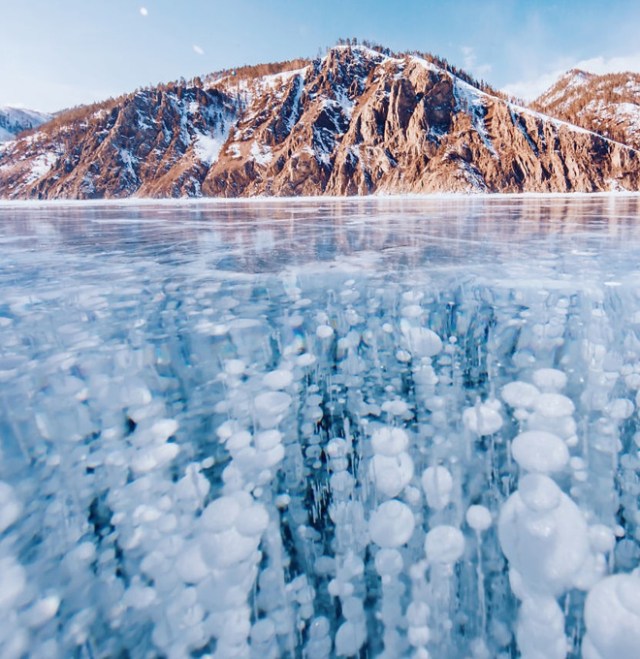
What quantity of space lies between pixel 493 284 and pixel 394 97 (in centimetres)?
6855

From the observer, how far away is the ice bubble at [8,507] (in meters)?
1.33

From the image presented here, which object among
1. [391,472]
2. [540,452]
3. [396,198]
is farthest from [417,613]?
[396,198]

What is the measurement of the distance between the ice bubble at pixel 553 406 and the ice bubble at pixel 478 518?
2.25 ft

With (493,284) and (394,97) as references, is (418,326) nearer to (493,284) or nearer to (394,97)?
(493,284)

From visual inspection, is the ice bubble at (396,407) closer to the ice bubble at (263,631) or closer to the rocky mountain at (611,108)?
the ice bubble at (263,631)

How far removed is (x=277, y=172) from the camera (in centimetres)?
6241

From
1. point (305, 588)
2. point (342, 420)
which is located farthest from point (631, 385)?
point (305, 588)

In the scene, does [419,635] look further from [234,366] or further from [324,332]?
[324,332]

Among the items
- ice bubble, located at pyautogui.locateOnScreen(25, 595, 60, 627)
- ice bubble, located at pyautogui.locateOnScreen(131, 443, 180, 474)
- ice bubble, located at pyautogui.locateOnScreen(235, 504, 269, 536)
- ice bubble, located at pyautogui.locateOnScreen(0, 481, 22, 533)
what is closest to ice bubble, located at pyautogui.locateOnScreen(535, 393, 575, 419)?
ice bubble, located at pyautogui.locateOnScreen(235, 504, 269, 536)

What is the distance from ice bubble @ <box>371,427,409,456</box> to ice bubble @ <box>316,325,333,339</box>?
1115 mm

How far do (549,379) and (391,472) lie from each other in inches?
45.6

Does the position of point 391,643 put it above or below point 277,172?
below

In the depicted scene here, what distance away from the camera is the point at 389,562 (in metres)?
1.26

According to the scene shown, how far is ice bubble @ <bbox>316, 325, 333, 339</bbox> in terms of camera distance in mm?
2801
